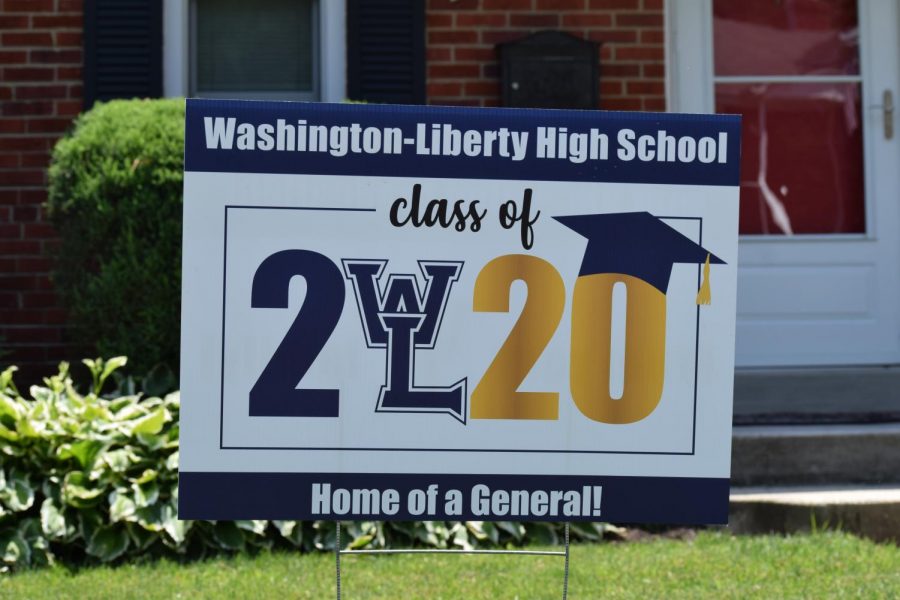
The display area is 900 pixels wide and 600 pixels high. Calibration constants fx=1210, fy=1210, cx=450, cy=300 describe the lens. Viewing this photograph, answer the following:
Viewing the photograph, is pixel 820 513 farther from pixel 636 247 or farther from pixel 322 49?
pixel 322 49

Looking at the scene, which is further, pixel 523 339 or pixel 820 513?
pixel 820 513

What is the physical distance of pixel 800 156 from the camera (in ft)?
22.1

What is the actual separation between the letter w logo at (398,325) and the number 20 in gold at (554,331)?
10cm

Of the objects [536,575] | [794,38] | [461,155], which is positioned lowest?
[536,575]

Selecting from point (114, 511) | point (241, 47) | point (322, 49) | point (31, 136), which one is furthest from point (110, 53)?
point (114, 511)

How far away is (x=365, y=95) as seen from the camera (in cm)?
612

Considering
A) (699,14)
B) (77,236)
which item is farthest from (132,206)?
(699,14)

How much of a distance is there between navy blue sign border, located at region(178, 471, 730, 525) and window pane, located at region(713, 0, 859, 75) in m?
4.47

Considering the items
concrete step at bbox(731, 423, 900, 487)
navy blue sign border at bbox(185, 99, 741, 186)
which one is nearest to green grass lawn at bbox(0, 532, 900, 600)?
concrete step at bbox(731, 423, 900, 487)

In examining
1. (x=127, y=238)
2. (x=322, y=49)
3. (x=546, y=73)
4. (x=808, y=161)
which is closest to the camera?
(x=127, y=238)

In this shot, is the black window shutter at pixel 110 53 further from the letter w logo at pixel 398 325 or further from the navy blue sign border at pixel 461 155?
the letter w logo at pixel 398 325

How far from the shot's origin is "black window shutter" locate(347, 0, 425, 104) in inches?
241

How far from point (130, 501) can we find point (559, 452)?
2161mm

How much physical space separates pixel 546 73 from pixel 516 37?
300 mm
